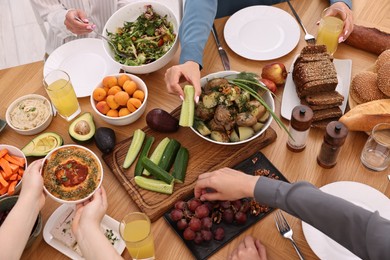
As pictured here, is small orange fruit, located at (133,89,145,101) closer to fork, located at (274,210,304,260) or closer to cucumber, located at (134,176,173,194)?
cucumber, located at (134,176,173,194)

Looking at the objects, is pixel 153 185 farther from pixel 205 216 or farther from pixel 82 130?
pixel 82 130

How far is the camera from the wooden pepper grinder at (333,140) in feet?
4.67

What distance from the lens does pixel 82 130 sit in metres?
1.67

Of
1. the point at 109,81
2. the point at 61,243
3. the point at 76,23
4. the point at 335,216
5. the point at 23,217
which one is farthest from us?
the point at 76,23

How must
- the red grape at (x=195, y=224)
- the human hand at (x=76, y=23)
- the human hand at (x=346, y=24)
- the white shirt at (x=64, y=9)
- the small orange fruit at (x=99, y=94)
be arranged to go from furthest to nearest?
the white shirt at (x=64, y=9)
the human hand at (x=76, y=23)
the human hand at (x=346, y=24)
the small orange fruit at (x=99, y=94)
the red grape at (x=195, y=224)

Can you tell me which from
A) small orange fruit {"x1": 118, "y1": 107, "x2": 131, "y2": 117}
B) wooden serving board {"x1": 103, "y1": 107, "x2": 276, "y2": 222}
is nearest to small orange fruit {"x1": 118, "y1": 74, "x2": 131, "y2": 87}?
small orange fruit {"x1": 118, "y1": 107, "x2": 131, "y2": 117}

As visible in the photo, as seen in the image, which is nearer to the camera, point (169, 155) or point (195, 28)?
point (169, 155)

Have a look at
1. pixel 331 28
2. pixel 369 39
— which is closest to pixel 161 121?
pixel 331 28

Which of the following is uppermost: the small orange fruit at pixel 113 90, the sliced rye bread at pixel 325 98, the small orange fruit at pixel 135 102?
the sliced rye bread at pixel 325 98

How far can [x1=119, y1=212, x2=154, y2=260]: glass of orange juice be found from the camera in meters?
1.28

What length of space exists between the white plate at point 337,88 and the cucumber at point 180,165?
1.48 feet

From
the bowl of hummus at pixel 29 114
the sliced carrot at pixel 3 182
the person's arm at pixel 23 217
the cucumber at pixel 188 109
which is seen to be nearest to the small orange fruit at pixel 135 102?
the cucumber at pixel 188 109

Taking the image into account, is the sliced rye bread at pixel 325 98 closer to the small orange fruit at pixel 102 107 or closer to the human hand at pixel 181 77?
the human hand at pixel 181 77

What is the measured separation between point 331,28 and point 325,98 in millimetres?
367
